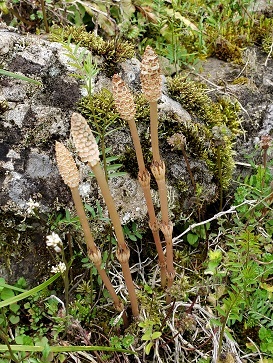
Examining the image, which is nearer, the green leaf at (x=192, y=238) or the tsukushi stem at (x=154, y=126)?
the tsukushi stem at (x=154, y=126)

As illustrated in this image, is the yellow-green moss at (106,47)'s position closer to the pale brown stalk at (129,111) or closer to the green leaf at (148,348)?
the pale brown stalk at (129,111)

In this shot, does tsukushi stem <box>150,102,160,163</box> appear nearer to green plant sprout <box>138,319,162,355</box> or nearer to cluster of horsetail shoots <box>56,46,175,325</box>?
cluster of horsetail shoots <box>56,46,175,325</box>

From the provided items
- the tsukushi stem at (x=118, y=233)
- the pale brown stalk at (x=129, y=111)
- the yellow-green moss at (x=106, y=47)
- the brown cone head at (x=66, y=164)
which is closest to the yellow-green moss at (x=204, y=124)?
the yellow-green moss at (x=106, y=47)

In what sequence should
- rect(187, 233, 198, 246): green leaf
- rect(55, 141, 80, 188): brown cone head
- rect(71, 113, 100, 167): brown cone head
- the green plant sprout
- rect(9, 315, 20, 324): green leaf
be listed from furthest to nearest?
rect(187, 233, 198, 246): green leaf < rect(9, 315, 20, 324): green leaf < the green plant sprout < rect(55, 141, 80, 188): brown cone head < rect(71, 113, 100, 167): brown cone head

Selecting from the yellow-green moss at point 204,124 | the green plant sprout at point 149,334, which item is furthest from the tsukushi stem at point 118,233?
the yellow-green moss at point 204,124

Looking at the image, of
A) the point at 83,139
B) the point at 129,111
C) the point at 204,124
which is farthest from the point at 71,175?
the point at 204,124

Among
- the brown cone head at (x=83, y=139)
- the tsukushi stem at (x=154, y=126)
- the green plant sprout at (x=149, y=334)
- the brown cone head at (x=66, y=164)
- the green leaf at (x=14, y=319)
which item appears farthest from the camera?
the green leaf at (x=14, y=319)

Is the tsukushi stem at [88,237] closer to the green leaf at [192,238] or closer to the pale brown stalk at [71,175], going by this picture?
the pale brown stalk at [71,175]

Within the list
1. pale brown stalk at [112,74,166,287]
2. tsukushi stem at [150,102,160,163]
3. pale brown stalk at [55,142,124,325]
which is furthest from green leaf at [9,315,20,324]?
tsukushi stem at [150,102,160,163]

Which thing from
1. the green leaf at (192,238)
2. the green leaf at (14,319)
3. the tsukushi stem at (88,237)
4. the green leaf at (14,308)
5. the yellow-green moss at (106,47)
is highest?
the yellow-green moss at (106,47)

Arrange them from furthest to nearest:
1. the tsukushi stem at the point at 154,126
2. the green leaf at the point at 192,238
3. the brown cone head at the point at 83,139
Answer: the green leaf at the point at 192,238 → the tsukushi stem at the point at 154,126 → the brown cone head at the point at 83,139

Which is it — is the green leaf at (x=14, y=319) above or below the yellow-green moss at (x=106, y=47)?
below
